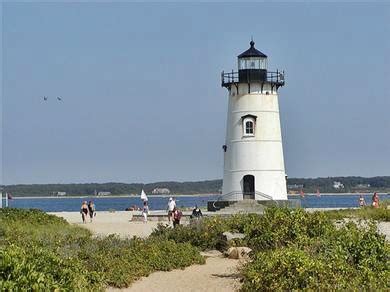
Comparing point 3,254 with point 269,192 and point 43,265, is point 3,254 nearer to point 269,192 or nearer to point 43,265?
point 43,265

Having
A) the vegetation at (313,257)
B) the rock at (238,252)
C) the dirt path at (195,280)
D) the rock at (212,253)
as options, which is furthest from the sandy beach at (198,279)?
the rock at (212,253)

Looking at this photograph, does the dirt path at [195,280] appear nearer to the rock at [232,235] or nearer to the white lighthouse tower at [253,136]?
the rock at [232,235]

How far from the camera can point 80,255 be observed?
685 inches

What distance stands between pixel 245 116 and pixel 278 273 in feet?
90.1

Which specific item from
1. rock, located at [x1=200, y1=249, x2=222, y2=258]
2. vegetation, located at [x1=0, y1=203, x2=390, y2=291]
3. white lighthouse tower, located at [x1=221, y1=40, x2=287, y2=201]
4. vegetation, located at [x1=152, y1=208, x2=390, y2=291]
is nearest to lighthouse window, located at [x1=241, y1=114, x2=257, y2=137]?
white lighthouse tower, located at [x1=221, y1=40, x2=287, y2=201]

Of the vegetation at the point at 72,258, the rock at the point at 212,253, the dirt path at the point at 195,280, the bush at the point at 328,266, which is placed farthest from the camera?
the rock at the point at 212,253

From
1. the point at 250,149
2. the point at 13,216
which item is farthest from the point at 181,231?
the point at 250,149

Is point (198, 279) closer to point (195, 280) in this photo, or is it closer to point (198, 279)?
point (198, 279)

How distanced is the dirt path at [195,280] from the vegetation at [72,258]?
28 cm

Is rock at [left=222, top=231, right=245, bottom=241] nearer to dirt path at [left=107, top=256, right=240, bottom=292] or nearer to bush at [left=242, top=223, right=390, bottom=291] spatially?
dirt path at [left=107, top=256, right=240, bottom=292]

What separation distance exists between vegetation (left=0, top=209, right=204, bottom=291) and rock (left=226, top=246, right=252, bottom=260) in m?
0.86

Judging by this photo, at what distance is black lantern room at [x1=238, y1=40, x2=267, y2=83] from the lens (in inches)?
1606

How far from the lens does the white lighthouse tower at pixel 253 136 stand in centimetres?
4000

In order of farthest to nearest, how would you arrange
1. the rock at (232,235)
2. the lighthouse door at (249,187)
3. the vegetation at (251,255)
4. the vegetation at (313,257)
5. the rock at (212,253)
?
the lighthouse door at (249,187) < the rock at (232,235) < the rock at (212,253) < the vegetation at (313,257) < the vegetation at (251,255)
